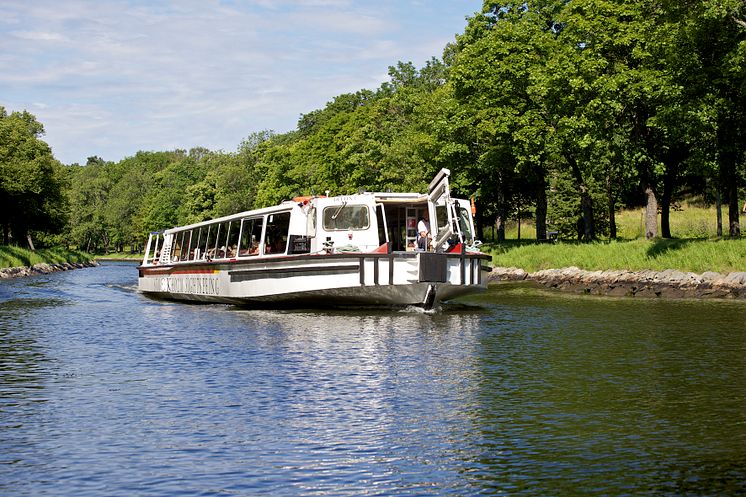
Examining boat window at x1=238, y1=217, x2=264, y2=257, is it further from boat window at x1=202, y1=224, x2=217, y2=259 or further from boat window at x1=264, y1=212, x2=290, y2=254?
boat window at x1=202, y1=224, x2=217, y2=259

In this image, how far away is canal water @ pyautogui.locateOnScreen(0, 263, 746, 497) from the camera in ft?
40.5

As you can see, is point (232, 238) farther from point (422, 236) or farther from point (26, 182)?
point (26, 182)

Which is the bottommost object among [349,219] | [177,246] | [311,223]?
[177,246]

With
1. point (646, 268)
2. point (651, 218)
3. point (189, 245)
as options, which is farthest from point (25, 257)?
point (646, 268)

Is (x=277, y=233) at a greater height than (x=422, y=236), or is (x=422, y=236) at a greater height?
(x=277, y=233)

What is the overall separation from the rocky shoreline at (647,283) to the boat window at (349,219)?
15.1 metres

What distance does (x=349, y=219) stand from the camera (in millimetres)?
34594

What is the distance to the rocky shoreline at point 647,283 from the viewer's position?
131 feet

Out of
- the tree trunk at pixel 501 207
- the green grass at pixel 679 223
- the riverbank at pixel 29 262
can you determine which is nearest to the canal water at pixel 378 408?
the green grass at pixel 679 223

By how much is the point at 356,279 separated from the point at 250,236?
8.25m

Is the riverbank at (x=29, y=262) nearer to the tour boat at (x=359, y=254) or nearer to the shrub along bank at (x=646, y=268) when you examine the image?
the tour boat at (x=359, y=254)

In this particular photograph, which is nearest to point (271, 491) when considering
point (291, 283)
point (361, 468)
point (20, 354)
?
point (361, 468)

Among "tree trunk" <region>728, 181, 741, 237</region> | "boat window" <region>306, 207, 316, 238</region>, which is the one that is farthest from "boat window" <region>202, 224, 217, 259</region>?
"tree trunk" <region>728, 181, 741, 237</region>

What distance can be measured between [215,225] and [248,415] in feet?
93.5
